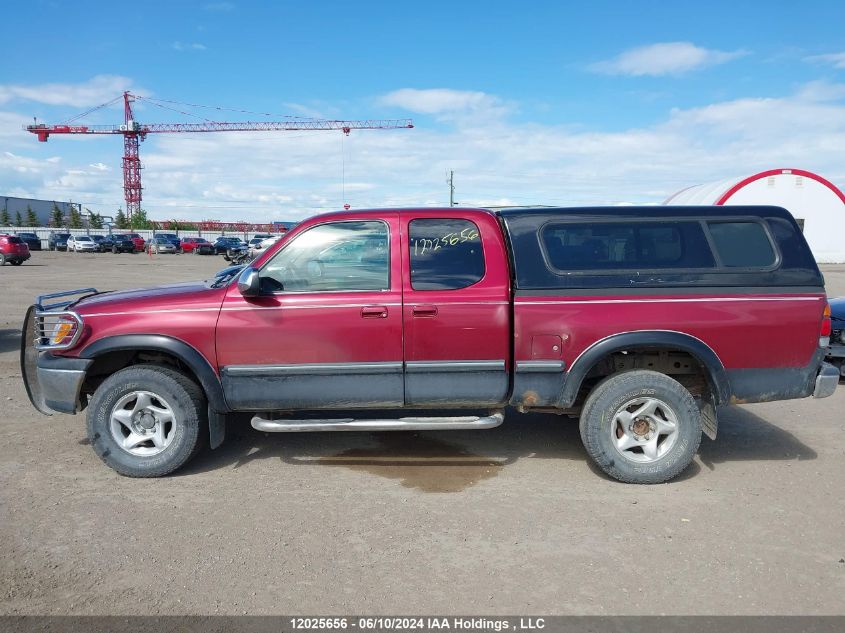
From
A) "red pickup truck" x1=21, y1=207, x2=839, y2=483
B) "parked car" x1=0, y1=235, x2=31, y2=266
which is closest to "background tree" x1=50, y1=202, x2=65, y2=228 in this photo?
"parked car" x1=0, y1=235, x2=31, y2=266

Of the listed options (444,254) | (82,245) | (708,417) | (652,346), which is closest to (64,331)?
(444,254)

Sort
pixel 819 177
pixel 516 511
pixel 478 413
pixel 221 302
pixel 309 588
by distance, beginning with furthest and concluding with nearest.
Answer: pixel 819 177 → pixel 478 413 → pixel 221 302 → pixel 516 511 → pixel 309 588

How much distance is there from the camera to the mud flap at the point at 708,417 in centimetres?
464

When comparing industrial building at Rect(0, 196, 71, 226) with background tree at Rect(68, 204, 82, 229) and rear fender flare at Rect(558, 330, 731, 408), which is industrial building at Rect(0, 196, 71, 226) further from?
rear fender flare at Rect(558, 330, 731, 408)

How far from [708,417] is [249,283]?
3.44 metres

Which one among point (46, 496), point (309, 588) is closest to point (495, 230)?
point (309, 588)

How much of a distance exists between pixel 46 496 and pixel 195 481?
3.10ft

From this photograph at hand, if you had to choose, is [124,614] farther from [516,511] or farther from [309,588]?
[516,511]

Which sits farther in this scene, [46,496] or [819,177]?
[819,177]

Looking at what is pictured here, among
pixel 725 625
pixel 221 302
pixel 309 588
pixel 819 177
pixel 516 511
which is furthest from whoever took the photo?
pixel 819 177

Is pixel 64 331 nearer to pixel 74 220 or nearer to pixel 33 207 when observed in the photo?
pixel 74 220

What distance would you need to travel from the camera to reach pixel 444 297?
4.43 metres

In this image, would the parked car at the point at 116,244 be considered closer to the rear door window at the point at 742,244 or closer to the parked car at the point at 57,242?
the parked car at the point at 57,242

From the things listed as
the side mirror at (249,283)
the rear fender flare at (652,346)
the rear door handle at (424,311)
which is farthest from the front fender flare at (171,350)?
the rear fender flare at (652,346)
